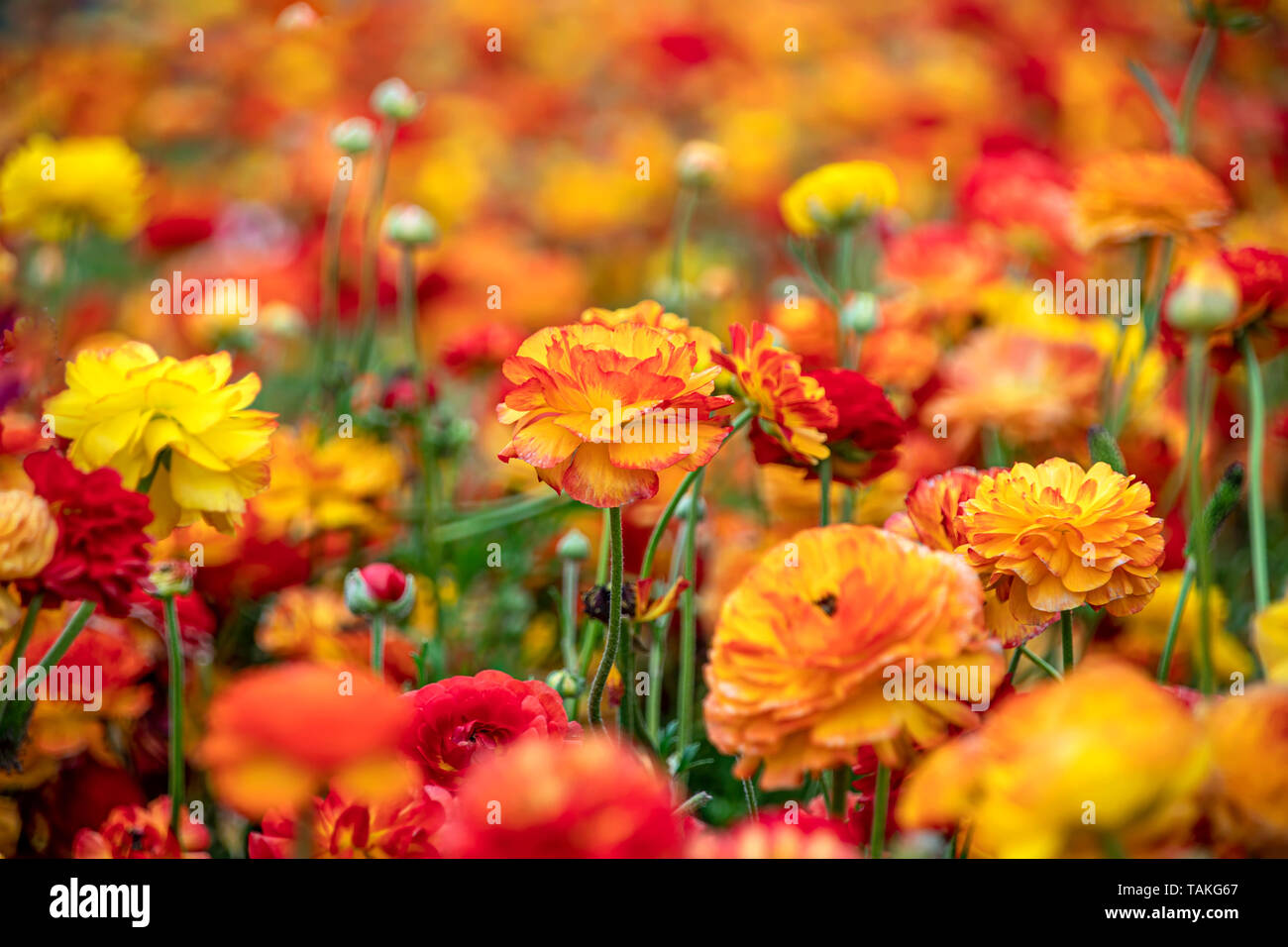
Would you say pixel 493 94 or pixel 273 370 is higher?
pixel 493 94

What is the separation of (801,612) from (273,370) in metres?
1.50

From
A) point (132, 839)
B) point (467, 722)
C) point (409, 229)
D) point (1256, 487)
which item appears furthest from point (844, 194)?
point (132, 839)

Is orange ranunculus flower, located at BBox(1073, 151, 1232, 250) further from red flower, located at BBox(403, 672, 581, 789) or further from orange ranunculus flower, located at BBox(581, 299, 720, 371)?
red flower, located at BBox(403, 672, 581, 789)

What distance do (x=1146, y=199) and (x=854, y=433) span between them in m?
0.52

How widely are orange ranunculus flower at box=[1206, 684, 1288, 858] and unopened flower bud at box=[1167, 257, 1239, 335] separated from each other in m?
0.20

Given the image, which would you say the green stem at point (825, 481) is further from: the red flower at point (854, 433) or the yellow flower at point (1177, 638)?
the yellow flower at point (1177, 638)

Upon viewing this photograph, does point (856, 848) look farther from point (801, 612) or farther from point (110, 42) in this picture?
point (110, 42)

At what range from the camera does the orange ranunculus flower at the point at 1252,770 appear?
1.44 feet

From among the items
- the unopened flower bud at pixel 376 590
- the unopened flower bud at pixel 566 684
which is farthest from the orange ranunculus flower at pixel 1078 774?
the unopened flower bud at pixel 376 590

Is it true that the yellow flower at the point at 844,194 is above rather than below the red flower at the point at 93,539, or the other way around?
above

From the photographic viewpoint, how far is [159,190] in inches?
87.0

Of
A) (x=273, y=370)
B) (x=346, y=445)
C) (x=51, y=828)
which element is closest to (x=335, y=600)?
(x=346, y=445)

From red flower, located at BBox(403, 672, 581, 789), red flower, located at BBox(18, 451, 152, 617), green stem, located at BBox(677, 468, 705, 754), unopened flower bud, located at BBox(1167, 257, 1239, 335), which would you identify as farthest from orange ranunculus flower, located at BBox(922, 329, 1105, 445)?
red flower, located at BBox(18, 451, 152, 617)

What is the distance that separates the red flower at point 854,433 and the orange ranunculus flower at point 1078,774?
30 cm
